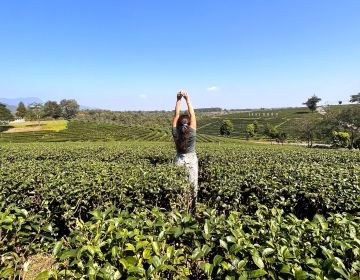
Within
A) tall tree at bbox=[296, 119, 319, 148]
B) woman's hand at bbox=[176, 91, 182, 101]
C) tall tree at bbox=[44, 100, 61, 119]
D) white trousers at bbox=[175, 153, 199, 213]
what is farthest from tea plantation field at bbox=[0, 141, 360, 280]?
tall tree at bbox=[44, 100, 61, 119]

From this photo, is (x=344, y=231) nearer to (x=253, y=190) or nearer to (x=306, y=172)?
(x=253, y=190)

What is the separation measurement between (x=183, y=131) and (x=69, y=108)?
13181 centimetres

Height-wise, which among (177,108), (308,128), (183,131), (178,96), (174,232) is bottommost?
(308,128)

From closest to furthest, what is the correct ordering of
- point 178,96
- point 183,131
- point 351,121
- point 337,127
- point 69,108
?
1. point 183,131
2. point 178,96
3. point 351,121
4. point 337,127
5. point 69,108

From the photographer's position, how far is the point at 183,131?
6422 mm

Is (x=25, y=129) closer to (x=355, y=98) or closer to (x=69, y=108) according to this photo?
(x=69, y=108)

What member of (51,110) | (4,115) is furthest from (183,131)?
(51,110)

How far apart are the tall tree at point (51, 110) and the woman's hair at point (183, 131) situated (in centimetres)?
11824

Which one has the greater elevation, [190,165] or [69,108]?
[69,108]

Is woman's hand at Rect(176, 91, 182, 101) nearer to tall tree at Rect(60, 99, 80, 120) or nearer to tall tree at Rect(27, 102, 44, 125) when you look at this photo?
tall tree at Rect(27, 102, 44, 125)

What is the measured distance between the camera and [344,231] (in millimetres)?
2500

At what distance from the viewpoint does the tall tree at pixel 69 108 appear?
125 m

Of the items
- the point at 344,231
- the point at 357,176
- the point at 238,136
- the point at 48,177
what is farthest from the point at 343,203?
the point at 238,136

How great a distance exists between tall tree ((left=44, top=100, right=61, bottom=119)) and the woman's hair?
118 m
